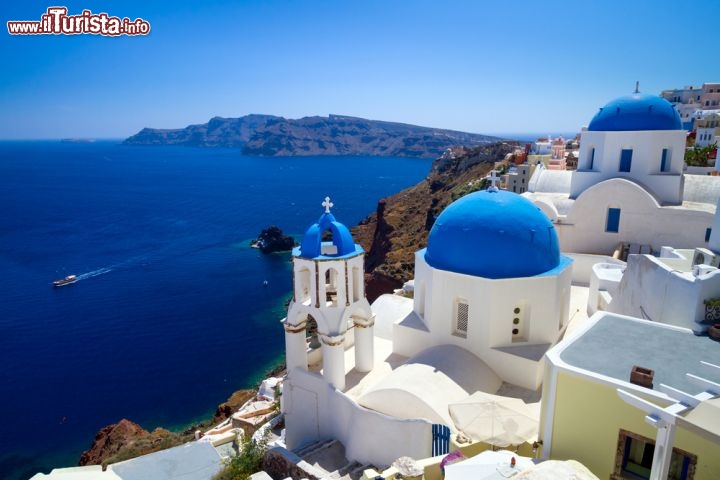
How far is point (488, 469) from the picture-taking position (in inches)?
286

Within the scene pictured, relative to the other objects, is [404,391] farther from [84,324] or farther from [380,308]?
[84,324]

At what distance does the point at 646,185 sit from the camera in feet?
64.2

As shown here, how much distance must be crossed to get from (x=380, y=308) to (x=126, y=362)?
1097 inches

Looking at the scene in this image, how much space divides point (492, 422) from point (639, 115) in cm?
1625

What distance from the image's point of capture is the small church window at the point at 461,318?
43.1ft

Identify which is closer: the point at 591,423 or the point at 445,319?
the point at 591,423

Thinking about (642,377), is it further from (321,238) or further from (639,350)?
(321,238)

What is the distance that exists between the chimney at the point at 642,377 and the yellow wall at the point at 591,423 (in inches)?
13.7

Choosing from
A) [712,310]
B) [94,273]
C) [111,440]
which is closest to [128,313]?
[94,273]

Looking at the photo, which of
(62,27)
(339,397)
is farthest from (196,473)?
(62,27)

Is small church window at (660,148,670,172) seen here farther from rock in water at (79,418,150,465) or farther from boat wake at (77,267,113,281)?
boat wake at (77,267,113,281)

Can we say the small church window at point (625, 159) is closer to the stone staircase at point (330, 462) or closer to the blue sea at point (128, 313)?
the stone staircase at point (330, 462)

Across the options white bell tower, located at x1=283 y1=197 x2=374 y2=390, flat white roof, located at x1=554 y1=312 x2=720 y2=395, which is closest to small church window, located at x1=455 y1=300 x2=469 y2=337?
white bell tower, located at x1=283 y1=197 x2=374 y2=390

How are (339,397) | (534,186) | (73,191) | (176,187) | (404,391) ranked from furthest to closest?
(176,187), (73,191), (534,186), (339,397), (404,391)
